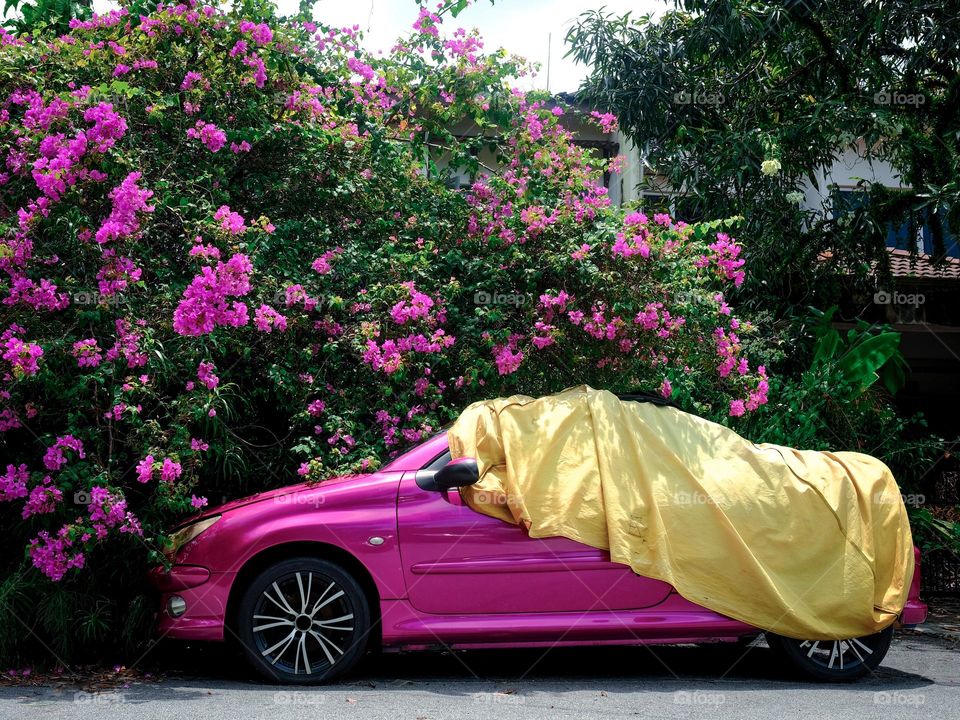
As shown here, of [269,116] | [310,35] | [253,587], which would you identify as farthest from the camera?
[310,35]

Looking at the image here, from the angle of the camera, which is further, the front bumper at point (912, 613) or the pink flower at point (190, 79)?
the pink flower at point (190, 79)

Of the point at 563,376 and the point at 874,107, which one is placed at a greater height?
the point at 874,107

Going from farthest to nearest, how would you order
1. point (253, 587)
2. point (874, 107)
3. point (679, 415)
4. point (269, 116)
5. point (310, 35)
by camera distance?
point (874, 107)
point (310, 35)
point (269, 116)
point (679, 415)
point (253, 587)

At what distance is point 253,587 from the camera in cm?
599

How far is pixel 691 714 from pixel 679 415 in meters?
1.93

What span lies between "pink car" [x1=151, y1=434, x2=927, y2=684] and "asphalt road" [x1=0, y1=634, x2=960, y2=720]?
286 mm

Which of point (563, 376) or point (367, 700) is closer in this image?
point (367, 700)

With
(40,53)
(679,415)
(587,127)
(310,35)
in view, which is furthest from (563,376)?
(587,127)

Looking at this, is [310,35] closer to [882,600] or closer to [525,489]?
[525,489]

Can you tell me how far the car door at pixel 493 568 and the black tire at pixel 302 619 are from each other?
0.38 m

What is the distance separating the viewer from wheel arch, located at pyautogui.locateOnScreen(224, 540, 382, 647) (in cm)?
607
